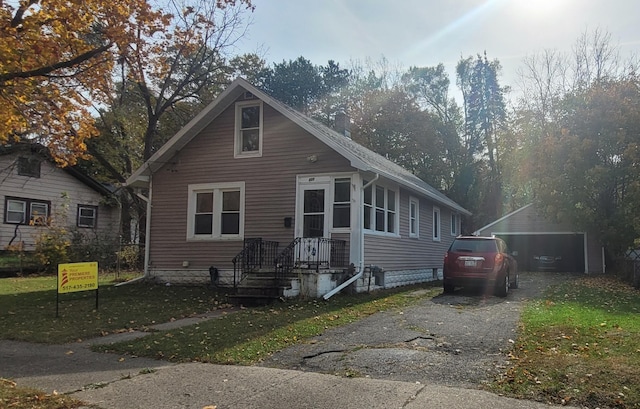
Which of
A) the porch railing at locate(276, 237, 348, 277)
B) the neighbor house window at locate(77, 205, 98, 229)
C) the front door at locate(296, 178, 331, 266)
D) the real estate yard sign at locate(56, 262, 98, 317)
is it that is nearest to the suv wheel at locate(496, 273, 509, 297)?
the porch railing at locate(276, 237, 348, 277)

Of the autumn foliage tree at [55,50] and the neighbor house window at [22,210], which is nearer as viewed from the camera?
the autumn foliage tree at [55,50]

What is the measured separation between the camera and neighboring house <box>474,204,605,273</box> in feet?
86.2

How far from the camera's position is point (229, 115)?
16.2 metres

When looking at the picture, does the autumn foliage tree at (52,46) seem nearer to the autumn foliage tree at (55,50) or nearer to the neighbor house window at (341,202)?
the autumn foliage tree at (55,50)

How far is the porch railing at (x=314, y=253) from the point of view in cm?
1369

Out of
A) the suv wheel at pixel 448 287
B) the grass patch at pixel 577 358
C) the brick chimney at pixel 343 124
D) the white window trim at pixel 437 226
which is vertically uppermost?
the brick chimney at pixel 343 124

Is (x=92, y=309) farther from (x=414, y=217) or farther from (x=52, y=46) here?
(x=414, y=217)

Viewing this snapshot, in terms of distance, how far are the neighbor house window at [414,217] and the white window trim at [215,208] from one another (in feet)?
20.6

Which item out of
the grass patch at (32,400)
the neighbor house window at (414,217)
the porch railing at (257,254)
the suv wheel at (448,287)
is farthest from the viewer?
the neighbor house window at (414,217)

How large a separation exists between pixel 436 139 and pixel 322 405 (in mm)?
37632

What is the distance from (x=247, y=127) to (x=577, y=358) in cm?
1188

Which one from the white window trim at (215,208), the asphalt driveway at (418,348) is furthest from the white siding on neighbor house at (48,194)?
Answer: the asphalt driveway at (418,348)

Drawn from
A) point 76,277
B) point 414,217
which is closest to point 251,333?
point 76,277

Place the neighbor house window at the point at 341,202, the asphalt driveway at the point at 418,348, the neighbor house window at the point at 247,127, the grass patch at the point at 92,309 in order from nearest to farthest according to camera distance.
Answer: the asphalt driveway at the point at 418,348 → the grass patch at the point at 92,309 → the neighbor house window at the point at 341,202 → the neighbor house window at the point at 247,127
